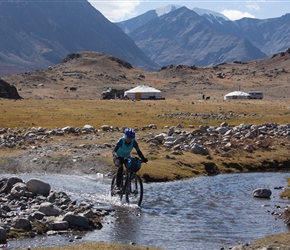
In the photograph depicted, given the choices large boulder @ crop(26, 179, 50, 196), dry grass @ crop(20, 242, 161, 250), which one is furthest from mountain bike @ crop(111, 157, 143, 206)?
dry grass @ crop(20, 242, 161, 250)

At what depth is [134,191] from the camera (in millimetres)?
25312

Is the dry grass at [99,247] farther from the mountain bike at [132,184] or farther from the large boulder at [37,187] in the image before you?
the large boulder at [37,187]

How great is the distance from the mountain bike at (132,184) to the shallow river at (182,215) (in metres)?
0.52

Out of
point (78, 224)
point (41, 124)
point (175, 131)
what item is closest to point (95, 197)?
point (78, 224)

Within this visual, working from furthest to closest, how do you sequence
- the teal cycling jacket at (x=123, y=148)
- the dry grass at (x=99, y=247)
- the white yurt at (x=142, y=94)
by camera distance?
the white yurt at (x=142, y=94) → the teal cycling jacket at (x=123, y=148) → the dry grass at (x=99, y=247)

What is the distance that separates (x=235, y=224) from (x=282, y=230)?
2036 millimetres

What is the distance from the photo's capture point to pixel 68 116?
74.4 meters

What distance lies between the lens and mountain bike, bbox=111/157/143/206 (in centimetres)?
2452

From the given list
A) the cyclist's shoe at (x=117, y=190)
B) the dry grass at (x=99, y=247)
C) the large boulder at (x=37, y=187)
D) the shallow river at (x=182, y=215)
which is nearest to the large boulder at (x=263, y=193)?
the shallow river at (x=182, y=215)

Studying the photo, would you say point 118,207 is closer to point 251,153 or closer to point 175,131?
point 251,153

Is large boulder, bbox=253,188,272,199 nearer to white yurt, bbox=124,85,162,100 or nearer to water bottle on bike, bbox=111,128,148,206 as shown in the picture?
water bottle on bike, bbox=111,128,148,206

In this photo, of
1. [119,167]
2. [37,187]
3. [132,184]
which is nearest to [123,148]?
[119,167]

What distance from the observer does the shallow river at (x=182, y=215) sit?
65.5 ft

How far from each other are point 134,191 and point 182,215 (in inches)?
96.8
